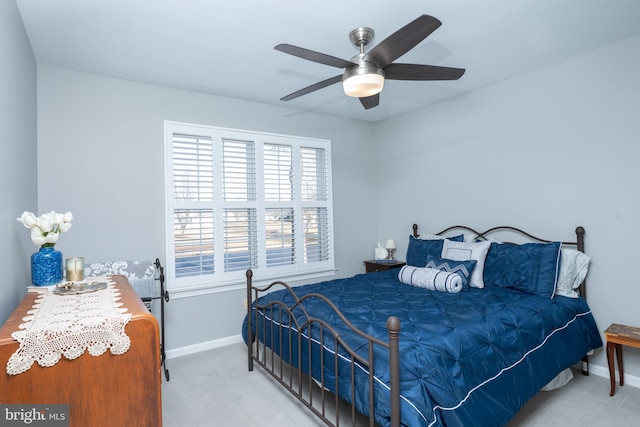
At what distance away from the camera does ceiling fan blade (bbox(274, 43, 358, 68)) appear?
1854 mm

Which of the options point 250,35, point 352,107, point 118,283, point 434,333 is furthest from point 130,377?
point 352,107

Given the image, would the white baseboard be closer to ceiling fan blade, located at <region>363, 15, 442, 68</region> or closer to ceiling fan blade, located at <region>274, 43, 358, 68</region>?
ceiling fan blade, located at <region>274, 43, 358, 68</region>

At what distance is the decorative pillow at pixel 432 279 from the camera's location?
2.78 m

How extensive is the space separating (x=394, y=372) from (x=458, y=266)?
1711 mm

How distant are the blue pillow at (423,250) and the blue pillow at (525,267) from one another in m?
0.47

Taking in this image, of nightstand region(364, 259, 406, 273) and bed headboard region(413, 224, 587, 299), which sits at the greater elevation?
bed headboard region(413, 224, 587, 299)

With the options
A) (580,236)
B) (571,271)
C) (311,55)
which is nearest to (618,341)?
(571,271)

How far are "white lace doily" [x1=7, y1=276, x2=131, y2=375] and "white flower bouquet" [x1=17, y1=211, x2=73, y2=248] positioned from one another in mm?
580

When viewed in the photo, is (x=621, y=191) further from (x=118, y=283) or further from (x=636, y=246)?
(x=118, y=283)

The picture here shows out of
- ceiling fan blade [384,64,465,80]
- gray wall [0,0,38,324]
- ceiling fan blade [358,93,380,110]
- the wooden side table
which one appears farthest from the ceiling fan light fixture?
the wooden side table

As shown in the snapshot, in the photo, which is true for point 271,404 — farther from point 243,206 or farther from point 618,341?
point 618,341

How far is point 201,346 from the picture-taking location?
11.4 ft

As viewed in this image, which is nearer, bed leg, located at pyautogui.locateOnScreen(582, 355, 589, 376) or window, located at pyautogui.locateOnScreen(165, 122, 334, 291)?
bed leg, located at pyautogui.locateOnScreen(582, 355, 589, 376)

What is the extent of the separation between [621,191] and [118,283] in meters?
3.62
